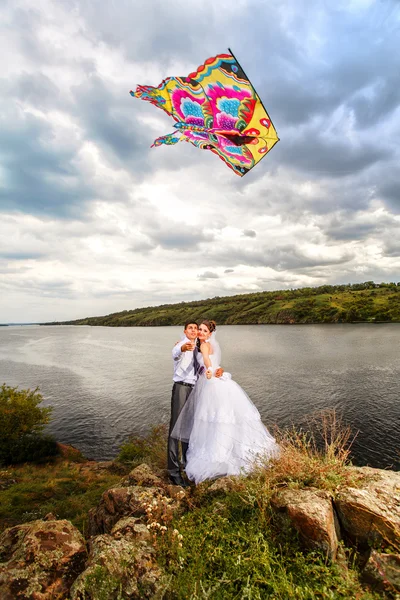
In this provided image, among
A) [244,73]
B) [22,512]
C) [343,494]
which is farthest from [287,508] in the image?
[22,512]

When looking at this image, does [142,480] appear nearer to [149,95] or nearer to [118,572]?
[118,572]

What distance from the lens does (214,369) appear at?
6977 mm

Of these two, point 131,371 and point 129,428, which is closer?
point 129,428

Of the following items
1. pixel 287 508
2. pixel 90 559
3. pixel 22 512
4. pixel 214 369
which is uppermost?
pixel 214 369

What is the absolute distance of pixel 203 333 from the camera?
21.7 feet

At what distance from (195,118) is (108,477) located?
14.0m

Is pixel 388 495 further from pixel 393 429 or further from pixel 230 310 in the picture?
pixel 230 310

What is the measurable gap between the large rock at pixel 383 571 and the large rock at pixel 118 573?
88.8 inches

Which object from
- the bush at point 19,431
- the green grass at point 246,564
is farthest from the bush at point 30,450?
the green grass at point 246,564

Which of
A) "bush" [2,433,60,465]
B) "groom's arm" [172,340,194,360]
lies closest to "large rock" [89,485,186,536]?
"groom's arm" [172,340,194,360]

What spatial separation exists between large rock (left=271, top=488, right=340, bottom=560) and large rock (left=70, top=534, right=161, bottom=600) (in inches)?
67.6

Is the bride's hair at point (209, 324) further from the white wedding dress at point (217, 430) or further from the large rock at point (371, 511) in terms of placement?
the large rock at point (371, 511)

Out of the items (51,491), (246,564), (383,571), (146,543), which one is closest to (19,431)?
(51,491)

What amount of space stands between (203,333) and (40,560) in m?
4.42
